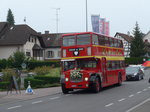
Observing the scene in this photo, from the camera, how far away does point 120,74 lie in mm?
29531

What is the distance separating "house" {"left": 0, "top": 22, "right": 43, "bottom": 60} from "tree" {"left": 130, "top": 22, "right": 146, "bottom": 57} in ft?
101

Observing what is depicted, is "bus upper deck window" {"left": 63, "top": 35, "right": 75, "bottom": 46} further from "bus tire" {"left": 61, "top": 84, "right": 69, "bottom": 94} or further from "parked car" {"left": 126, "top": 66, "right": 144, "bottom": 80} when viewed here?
"parked car" {"left": 126, "top": 66, "right": 144, "bottom": 80}

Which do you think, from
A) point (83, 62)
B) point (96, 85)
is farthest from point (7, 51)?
point (96, 85)

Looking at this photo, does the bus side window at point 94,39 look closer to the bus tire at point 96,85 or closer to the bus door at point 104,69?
the bus door at point 104,69

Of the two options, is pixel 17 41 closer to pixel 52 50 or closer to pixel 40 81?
pixel 52 50

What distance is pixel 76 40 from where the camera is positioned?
76.0 ft

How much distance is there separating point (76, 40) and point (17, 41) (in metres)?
45.9

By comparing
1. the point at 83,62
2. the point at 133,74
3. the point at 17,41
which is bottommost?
the point at 133,74

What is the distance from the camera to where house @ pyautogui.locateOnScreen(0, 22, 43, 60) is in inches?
2672

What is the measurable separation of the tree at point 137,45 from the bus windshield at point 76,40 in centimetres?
7278

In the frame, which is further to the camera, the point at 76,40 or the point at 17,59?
the point at 17,59

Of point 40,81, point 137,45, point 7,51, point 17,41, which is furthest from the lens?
point 137,45

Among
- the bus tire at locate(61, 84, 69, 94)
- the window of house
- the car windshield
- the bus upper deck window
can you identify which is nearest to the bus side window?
the bus upper deck window

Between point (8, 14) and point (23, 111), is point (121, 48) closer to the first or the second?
point (23, 111)
